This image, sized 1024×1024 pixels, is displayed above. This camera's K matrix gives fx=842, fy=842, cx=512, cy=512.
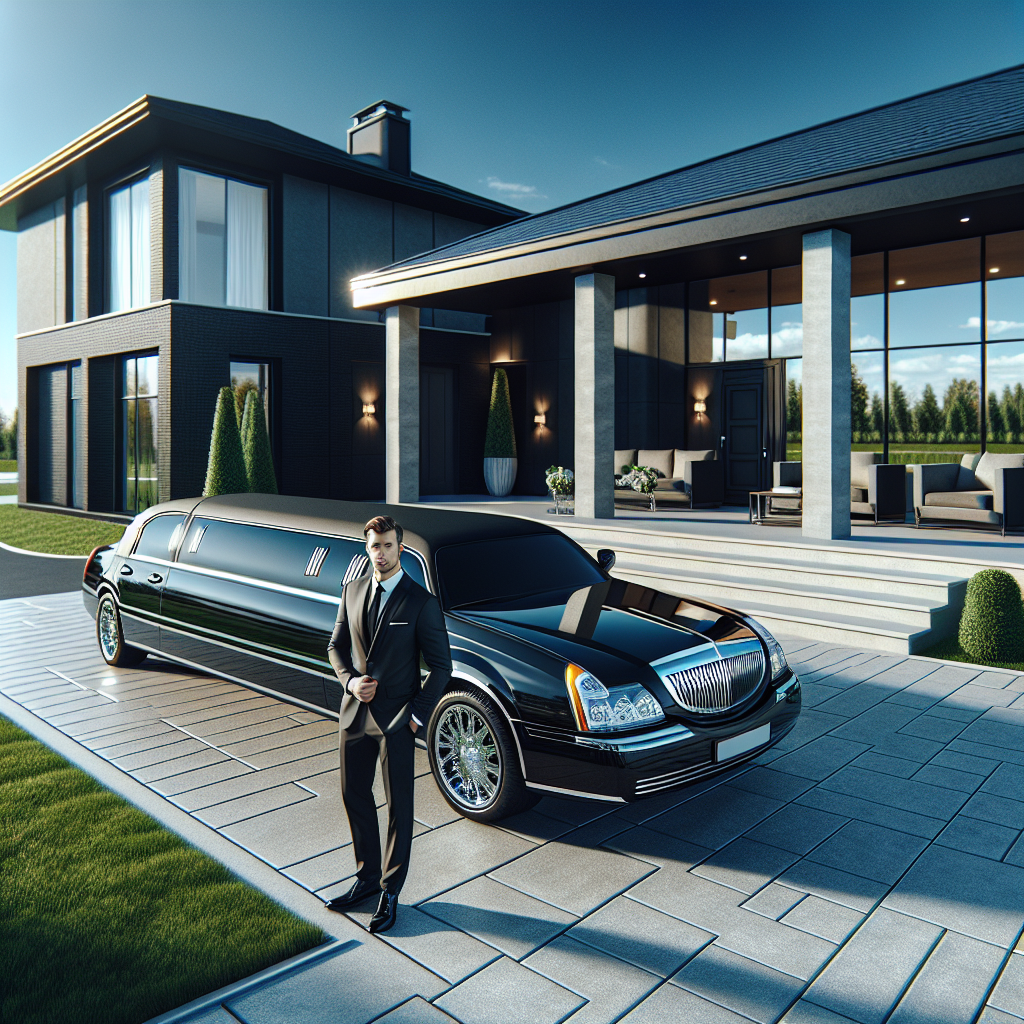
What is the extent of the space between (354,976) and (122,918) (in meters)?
1.08

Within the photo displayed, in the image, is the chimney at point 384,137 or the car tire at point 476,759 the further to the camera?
the chimney at point 384,137

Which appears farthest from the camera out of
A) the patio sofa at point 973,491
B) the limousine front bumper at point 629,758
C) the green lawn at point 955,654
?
the patio sofa at point 973,491

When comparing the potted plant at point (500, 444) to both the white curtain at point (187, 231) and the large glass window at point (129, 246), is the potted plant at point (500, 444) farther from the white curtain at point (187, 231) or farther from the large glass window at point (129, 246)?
the large glass window at point (129, 246)

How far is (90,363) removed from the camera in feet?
66.2

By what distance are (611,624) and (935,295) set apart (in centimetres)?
1224

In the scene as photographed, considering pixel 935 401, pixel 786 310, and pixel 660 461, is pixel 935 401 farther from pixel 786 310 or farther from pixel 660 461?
pixel 660 461

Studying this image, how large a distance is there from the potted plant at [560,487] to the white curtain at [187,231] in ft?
29.7

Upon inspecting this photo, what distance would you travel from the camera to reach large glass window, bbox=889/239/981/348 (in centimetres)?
1363

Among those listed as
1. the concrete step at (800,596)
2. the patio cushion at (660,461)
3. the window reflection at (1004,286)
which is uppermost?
the window reflection at (1004,286)

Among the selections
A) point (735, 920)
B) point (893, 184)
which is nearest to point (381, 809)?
point (735, 920)

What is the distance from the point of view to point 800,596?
30.4 ft

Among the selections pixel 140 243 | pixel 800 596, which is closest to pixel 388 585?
pixel 800 596

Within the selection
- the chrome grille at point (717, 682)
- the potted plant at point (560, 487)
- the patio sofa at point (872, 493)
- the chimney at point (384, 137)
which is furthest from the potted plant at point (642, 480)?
the chimney at point (384, 137)

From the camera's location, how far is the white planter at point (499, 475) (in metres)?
21.5
